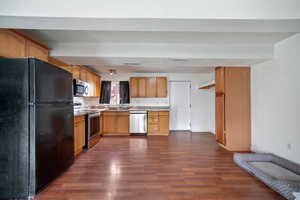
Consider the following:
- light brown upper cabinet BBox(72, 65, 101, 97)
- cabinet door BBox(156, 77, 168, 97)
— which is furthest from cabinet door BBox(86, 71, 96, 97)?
cabinet door BBox(156, 77, 168, 97)

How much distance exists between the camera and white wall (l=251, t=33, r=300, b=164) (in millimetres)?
2615

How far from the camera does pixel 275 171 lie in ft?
8.46

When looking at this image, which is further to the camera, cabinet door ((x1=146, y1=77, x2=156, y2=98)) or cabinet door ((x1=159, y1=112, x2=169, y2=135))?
cabinet door ((x1=146, y1=77, x2=156, y2=98))

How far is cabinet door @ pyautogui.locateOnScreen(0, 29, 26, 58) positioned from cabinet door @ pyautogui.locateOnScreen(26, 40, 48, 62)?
8cm

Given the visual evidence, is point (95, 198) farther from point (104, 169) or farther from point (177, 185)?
point (177, 185)

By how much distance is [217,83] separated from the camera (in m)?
4.20

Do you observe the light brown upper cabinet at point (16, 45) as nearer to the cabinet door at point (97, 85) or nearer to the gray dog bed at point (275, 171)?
the cabinet door at point (97, 85)

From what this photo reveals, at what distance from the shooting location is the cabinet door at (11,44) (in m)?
1.96

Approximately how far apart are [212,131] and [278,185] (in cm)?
405

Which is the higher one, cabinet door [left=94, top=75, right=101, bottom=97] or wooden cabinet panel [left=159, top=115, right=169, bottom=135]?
cabinet door [left=94, top=75, right=101, bottom=97]

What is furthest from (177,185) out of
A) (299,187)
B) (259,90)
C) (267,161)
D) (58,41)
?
(58,41)

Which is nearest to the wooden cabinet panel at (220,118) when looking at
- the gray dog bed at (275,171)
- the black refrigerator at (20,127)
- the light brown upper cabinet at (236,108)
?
the light brown upper cabinet at (236,108)

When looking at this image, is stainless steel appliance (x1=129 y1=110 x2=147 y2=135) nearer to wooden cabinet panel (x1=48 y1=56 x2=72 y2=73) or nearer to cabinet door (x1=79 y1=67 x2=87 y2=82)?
cabinet door (x1=79 y1=67 x2=87 y2=82)

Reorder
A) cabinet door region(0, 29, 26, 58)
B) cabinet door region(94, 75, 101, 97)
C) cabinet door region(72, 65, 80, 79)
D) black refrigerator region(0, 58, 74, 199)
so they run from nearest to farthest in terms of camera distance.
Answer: black refrigerator region(0, 58, 74, 199)
cabinet door region(0, 29, 26, 58)
cabinet door region(72, 65, 80, 79)
cabinet door region(94, 75, 101, 97)
